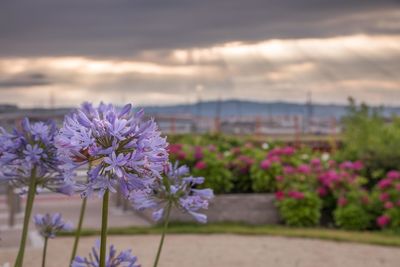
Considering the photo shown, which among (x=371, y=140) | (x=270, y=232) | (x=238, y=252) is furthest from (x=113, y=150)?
(x=371, y=140)

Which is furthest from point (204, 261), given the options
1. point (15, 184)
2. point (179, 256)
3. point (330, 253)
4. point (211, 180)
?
point (15, 184)

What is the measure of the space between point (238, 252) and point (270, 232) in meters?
→ 1.30

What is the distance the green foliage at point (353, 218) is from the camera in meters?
9.33

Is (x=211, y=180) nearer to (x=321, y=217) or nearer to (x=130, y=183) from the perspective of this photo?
(x=321, y=217)

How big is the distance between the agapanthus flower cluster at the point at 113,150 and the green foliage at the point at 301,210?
27.1ft

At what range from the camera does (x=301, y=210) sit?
30.9 ft

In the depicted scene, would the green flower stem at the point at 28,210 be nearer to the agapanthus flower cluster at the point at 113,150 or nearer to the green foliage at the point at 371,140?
the agapanthus flower cluster at the point at 113,150

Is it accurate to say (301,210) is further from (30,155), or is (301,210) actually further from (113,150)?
(113,150)

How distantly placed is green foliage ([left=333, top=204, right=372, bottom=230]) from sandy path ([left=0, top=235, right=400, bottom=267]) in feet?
4.08

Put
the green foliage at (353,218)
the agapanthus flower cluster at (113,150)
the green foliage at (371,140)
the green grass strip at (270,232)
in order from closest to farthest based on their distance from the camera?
the agapanthus flower cluster at (113,150) → the green grass strip at (270,232) → the green foliage at (353,218) → the green foliage at (371,140)

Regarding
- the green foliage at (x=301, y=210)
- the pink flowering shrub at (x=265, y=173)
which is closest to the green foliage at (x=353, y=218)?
the green foliage at (x=301, y=210)

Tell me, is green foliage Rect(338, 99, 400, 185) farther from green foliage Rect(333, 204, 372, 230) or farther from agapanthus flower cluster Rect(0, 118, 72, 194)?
agapanthus flower cluster Rect(0, 118, 72, 194)

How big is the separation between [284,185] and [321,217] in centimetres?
72

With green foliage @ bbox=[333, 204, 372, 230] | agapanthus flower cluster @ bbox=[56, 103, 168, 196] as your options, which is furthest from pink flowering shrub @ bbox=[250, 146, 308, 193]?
agapanthus flower cluster @ bbox=[56, 103, 168, 196]
